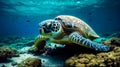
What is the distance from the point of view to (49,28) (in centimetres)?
529

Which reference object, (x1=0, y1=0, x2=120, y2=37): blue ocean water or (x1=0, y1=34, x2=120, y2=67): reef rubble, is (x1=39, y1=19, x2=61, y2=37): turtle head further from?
(x1=0, y1=0, x2=120, y2=37): blue ocean water

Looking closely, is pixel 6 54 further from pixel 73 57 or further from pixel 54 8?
pixel 54 8

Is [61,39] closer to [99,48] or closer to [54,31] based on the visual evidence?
[54,31]

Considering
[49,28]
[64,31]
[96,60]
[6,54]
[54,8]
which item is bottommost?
[96,60]

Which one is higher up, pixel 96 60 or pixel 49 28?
pixel 49 28

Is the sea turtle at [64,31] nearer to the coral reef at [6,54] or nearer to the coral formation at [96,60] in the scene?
the coral formation at [96,60]

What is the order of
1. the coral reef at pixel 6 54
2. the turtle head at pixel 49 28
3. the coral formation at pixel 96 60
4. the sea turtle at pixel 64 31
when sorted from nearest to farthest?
the coral formation at pixel 96 60, the sea turtle at pixel 64 31, the turtle head at pixel 49 28, the coral reef at pixel 6 54

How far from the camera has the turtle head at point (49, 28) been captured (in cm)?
521

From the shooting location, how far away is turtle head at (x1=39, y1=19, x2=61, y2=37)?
5.21 m

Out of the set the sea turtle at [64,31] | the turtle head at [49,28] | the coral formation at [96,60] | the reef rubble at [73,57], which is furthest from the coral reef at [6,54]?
the coral formation at [96,60]

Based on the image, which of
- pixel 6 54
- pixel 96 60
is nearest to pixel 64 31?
pixel 96 60

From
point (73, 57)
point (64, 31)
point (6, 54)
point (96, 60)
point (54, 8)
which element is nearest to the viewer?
point (96, 60)

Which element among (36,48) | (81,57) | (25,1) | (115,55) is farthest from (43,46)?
(25,1)

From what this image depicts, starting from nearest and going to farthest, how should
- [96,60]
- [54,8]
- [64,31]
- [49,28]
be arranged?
[96,60], [49,28], [64,31], [54,8]
